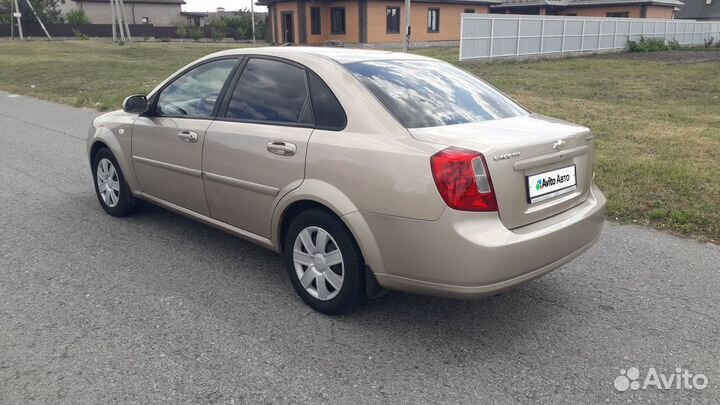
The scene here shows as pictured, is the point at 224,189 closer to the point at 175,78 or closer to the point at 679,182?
the point at 175,78

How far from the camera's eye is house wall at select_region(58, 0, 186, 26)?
203 feet

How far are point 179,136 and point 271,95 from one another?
930 mm

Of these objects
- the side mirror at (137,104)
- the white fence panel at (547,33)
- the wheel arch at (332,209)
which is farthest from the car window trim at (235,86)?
the white fence panel at (547,33)

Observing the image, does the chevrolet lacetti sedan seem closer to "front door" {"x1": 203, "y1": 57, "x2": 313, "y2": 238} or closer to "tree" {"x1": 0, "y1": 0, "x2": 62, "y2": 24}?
"front door" {"x1": 203, "y1": 57, "x2": 313, "y2": 238}

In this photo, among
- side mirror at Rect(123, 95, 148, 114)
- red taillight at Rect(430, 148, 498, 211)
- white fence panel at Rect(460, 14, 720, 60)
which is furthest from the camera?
white fence panel at Rect(460, 14, 720, 60)

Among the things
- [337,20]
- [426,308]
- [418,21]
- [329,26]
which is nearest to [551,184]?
[426,308]

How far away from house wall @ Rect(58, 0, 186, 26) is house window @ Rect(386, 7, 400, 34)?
34551 millimetres

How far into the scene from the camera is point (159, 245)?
15.9 feet

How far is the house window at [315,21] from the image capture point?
4069 cm

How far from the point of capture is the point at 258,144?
3865 mm

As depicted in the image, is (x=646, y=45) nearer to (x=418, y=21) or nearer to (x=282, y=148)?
(x=418, y=21)

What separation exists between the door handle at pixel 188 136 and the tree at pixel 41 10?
53.1 m

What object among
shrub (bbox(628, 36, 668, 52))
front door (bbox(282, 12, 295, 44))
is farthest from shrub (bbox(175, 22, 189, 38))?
shrub (bbox(628, 36, 668, 52))

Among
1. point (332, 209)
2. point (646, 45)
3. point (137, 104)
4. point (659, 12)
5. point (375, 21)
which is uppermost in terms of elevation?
point (659, 12)
